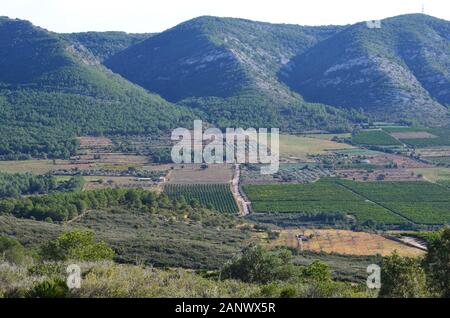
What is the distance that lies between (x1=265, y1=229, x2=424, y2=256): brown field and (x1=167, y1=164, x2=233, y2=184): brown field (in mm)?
27995

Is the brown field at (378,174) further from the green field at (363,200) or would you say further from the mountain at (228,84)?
the mountain at (228,84)

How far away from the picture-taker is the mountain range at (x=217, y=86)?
120m

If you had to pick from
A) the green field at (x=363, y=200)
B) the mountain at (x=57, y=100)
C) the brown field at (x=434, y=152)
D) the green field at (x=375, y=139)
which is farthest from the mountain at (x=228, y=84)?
the green field at (x=363, y=200)

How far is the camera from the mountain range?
392 feet

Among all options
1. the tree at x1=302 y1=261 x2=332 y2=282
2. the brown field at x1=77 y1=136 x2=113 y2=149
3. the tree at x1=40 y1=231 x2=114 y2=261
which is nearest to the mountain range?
the brown field at x1=77 y1=136 x2=113 y2=149

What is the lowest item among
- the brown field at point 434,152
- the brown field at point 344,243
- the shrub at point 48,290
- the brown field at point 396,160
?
the brown field at point 344,243

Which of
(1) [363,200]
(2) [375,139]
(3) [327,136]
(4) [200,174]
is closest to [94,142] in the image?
(4) [200,174]

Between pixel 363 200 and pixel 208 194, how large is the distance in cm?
1721

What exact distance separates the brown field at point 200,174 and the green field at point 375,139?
1267 inches

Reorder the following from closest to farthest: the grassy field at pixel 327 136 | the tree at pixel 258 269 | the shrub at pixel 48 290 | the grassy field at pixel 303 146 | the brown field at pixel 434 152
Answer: the shrub at pixel 48 290, the tree at pixel 258 269, the brown field at pixel 434 152, the grassy field at pixel 303 146, the grassy field at pixel 327 136

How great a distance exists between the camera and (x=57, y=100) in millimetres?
125188

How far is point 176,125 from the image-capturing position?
417ft

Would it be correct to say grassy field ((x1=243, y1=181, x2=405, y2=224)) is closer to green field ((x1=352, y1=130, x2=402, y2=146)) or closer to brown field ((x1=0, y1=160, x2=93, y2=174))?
brown field ((x1=0, y1=160, x2=93, y2=174))
